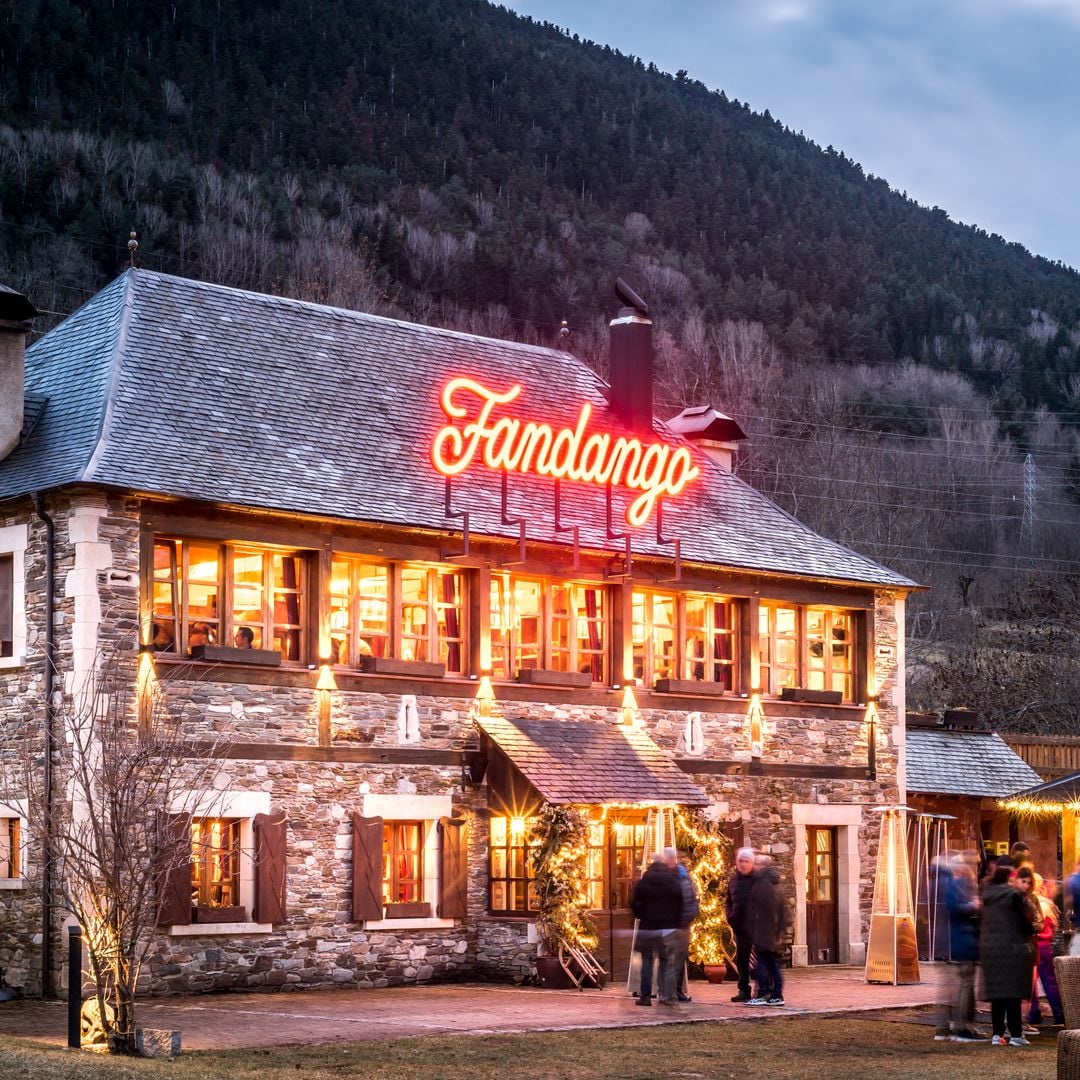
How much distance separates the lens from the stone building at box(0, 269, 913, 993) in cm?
2247

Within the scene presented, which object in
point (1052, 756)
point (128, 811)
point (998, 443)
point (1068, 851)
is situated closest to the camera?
point (128, 811)

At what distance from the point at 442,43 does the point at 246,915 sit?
80.1 meters

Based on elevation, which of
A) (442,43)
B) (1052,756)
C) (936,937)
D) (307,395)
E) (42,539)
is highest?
(442,43)

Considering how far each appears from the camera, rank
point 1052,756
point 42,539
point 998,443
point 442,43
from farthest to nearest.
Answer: point 442,43, point 998,443, point 1052,756, point 42,539

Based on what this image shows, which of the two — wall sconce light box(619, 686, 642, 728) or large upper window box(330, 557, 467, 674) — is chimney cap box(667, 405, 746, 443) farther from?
large upper window box(330, 557, 467, 674)

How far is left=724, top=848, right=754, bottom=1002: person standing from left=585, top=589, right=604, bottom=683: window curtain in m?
5.67

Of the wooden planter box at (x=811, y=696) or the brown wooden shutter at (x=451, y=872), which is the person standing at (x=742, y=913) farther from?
the wooden planter box at (x=811, y=696)

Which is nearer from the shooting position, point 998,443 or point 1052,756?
point 1052,756

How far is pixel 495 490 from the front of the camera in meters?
26.6

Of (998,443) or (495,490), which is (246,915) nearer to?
(495,490)

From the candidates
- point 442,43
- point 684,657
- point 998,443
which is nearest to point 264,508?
→ point 684,657

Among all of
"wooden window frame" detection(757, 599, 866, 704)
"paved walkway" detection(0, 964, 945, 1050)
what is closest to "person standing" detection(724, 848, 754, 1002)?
"paved walkway" detection(0, 964, 945, 1050)

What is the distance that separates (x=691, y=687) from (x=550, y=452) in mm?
3922

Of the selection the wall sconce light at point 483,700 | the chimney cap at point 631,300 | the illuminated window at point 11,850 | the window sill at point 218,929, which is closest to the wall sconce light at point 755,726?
the wall sconce light at point 483,700
